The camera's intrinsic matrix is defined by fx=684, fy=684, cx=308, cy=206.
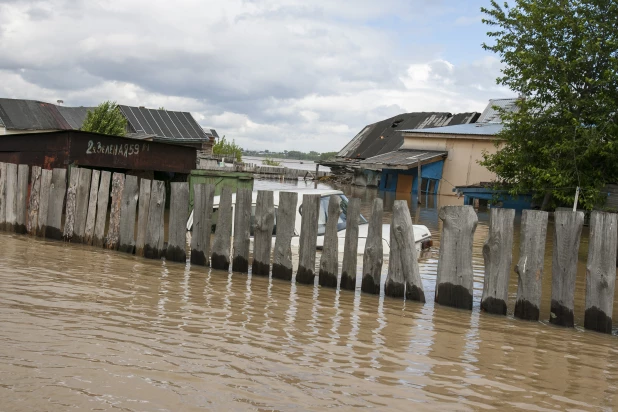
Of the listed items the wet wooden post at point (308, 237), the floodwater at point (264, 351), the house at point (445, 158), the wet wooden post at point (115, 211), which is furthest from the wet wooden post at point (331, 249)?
the house at point (445, 158)

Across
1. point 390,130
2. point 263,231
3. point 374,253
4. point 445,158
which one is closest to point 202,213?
point 263,231

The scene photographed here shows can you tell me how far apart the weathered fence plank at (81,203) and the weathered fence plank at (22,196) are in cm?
127

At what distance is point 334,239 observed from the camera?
7.66 meters

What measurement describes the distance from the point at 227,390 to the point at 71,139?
10.9 m

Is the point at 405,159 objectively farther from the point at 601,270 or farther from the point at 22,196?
the point at 601,270

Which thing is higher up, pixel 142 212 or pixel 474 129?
pixel 474 129

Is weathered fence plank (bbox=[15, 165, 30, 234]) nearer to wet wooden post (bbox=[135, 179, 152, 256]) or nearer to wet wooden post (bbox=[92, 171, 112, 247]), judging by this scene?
wet wooden post (bbox=[92, 171, 112, 247])

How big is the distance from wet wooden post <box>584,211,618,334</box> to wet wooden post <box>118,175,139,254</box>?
5755 millimetres

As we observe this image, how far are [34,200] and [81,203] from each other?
117 cm

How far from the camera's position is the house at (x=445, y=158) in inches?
1658

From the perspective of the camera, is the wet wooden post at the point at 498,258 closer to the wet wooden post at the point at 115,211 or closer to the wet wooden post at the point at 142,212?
the wet wooden post at the point at 142,212

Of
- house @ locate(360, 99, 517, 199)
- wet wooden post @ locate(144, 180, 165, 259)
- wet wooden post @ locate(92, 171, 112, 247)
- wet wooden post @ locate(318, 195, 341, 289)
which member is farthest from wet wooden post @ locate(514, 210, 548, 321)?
house @ locate(360, 99, 517, 199)

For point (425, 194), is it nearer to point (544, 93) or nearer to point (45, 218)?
point (544, 93)

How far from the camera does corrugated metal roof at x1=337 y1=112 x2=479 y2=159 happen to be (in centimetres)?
5310
